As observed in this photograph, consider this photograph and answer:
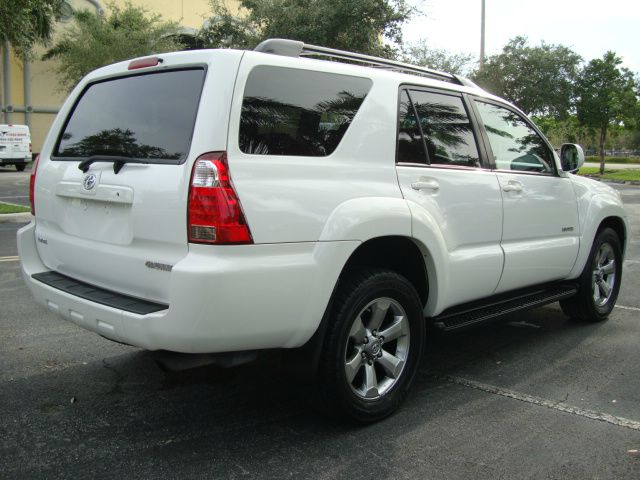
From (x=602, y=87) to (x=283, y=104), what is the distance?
33.4 m

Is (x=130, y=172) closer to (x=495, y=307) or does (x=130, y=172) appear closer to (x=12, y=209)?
(x=495, y=307)

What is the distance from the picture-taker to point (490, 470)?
2.85 metres

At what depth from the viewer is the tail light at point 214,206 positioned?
2.69 metres

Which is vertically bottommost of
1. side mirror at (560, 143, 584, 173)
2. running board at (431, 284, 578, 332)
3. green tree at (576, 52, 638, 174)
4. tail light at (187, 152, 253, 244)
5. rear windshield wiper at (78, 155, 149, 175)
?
running board at (431, 284, 578, 332)

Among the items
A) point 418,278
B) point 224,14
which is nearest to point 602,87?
point 224,14

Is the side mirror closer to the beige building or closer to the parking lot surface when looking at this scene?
the parking lot surface

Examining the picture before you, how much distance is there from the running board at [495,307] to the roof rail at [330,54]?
62.3 inches

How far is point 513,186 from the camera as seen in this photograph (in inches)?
166

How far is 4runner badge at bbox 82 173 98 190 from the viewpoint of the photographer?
318 cm

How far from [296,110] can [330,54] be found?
1.97 ft

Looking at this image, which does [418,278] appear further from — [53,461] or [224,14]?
[224,14]

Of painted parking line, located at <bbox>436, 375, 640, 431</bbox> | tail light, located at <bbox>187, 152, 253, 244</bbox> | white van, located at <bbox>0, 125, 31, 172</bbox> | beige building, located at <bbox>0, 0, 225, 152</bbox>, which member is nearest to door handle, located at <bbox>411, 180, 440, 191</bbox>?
tail light, located at <bbox>187, 152, 253, 244</bbox>

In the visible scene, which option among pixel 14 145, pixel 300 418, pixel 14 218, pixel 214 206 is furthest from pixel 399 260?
pixel 14 145

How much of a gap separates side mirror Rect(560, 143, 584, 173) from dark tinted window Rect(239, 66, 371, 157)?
8.25 feet
